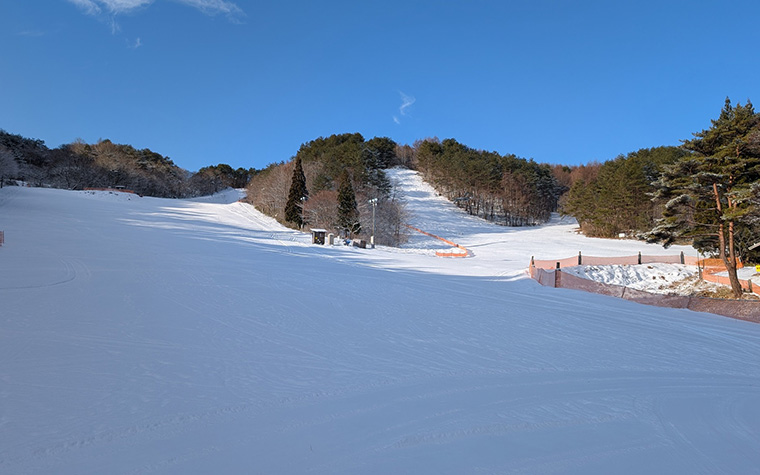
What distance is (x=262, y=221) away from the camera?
38.2 m

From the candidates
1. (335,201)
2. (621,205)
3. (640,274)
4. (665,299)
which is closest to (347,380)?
(665,299)

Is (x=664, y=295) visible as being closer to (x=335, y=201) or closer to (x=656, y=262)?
(x=656, y=262)

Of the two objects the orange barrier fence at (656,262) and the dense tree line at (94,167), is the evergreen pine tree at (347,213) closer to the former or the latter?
the orange barrier fence at (656,262)

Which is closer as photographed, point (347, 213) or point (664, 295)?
point (664, 295)

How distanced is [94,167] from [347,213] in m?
46.4

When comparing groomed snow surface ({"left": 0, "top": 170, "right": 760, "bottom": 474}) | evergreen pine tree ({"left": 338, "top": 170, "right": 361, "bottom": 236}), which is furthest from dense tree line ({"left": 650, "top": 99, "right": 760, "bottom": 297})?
evergreen pine tree ({"left": 338, "top": 170, "right": 361, "bottom": 236})

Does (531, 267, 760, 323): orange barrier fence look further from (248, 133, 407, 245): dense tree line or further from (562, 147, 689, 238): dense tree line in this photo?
(562, 147, 689, 238): dense tree line

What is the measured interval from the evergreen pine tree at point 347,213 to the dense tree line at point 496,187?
38.1 m

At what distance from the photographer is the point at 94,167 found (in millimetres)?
60281

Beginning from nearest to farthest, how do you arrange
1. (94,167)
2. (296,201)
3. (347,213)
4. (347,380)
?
(347,380) → (347,213) → (296,201) → (94,167)

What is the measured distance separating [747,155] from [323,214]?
30.4m

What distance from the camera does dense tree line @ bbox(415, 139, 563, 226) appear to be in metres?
69.3

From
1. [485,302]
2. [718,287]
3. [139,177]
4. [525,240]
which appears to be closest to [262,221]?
[525,240]

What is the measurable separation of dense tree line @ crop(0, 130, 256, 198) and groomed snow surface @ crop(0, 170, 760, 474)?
50.3 metres
